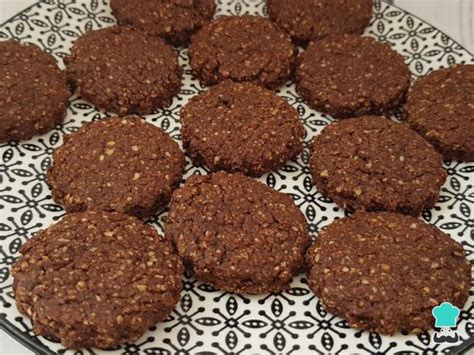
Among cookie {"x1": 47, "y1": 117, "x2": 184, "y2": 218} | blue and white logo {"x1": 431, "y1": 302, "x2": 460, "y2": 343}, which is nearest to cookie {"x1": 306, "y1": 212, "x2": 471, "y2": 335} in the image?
blue and white logo {"x1": 431, "y1": 302, "x2": 460, "y2": 343}

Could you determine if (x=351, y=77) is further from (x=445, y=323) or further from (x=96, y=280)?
(x=96, y=280)

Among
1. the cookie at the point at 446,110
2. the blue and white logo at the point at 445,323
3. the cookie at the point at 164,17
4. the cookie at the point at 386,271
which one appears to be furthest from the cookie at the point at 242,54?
the blue and white logo at the point at 445,323

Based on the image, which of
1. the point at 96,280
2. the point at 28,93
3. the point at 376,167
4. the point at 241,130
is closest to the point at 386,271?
the point at 376,167

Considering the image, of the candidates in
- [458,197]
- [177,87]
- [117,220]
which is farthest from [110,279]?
[458,197]

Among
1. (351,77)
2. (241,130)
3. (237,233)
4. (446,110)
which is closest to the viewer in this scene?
(237,233)

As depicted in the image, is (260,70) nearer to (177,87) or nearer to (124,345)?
(177,87)

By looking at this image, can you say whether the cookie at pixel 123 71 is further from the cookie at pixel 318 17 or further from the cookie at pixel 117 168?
the cookie at pixel 318 17

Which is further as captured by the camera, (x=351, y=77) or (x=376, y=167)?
(x=351, y=77)
